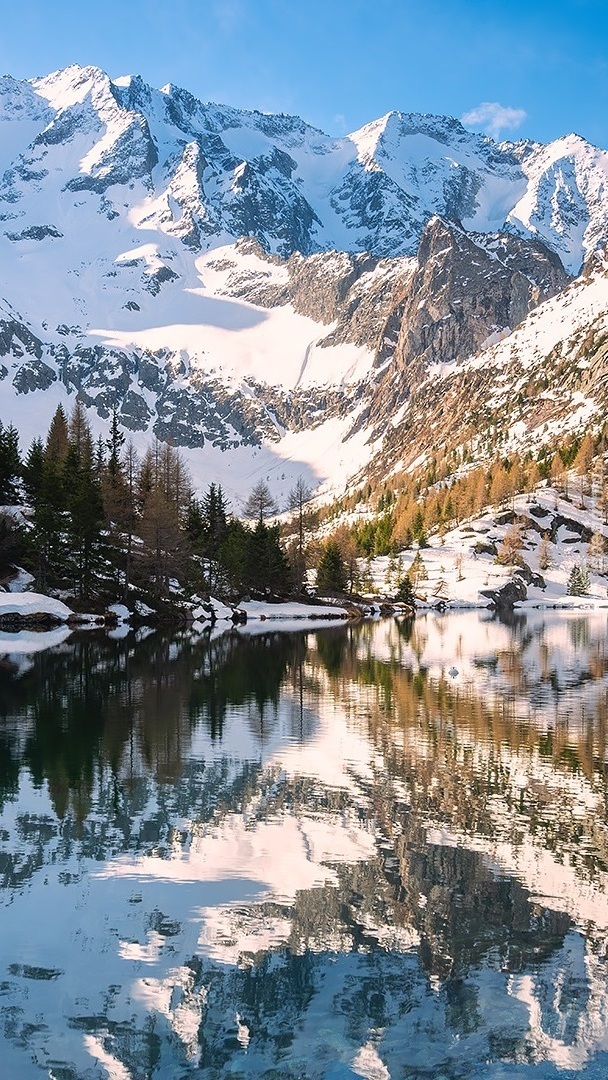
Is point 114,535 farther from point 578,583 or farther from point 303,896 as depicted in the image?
point 578,583

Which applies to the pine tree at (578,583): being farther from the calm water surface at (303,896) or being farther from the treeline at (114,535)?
the calm water surface at (303,896)

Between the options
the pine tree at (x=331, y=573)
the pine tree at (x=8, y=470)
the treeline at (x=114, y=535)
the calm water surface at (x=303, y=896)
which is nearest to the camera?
the calm water surface at (x=303, y=896)

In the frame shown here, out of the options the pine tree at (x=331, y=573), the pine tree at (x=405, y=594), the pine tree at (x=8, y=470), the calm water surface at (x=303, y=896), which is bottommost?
the calm water surface at (x=303, y=896)

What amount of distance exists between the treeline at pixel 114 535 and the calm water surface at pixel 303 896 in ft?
162

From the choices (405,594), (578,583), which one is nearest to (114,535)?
(405,594)

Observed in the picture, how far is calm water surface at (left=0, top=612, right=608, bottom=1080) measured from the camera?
34.9ft

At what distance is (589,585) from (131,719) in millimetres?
177571

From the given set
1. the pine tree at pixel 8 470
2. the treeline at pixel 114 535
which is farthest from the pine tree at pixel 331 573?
the pine tree at pixel 8 470

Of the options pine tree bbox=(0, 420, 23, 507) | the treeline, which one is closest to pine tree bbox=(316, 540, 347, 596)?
the treeline

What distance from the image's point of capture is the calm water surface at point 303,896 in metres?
10.6

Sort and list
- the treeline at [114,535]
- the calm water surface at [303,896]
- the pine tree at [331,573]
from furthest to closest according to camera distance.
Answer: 1. the pine tree at [331,573]
2. the treeline at [114,535]
3. the calm water surface at [303,896]

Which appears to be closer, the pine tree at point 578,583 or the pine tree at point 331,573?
the pine tree at point 331,573

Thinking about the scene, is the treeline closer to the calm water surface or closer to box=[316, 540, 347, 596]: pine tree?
box=[316, 540, 347, 596]: pine tree

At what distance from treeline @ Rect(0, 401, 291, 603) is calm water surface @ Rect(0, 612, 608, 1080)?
49.3m
